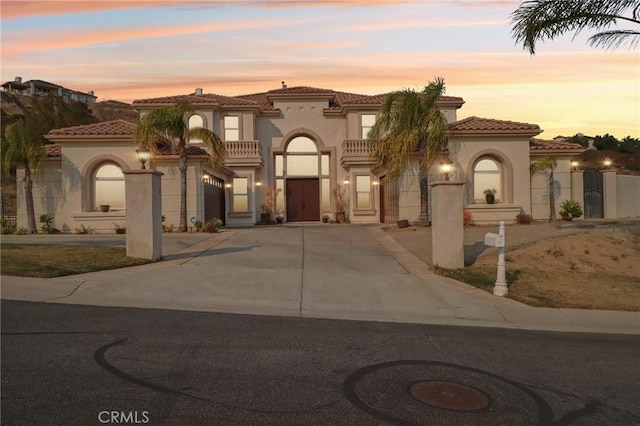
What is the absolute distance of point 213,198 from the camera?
85.5ft

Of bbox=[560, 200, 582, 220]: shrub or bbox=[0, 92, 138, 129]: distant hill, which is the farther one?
bbox=[0, 92, 138, 129]: distant hill

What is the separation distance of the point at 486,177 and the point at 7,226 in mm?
21591

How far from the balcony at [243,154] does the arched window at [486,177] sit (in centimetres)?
1173

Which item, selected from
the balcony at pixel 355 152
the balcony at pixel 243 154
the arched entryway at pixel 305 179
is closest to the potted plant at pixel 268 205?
the arched entryway at pixel 305 179

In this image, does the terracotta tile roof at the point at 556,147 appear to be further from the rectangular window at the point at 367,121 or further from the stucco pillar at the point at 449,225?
the stucco pillar at the point at 449,225

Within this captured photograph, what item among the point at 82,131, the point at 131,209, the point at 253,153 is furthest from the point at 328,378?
the point at 253,153

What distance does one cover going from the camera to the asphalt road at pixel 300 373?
443 cm

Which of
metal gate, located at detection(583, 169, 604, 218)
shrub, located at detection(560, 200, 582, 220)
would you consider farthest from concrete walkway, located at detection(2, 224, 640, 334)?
metal gate, located at detection(583, 169, 604, 218)

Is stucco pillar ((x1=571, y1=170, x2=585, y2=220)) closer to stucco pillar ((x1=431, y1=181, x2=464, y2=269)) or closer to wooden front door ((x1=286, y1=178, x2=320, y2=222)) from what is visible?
wooden front door ((x1=286, y1=178, x2=320, y2=222))

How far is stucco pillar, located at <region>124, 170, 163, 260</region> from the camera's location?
43.1 feet

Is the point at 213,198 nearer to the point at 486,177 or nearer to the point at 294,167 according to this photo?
the point at 294,167

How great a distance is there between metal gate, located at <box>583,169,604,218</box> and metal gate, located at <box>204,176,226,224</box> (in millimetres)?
18752

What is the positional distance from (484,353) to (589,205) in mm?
24200

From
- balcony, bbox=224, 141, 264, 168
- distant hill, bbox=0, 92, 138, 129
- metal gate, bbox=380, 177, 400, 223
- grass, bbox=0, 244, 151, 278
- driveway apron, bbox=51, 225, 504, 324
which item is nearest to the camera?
driveway apron, bbox=51, 225, 504, 324
